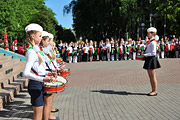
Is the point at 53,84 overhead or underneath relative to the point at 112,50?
underneath

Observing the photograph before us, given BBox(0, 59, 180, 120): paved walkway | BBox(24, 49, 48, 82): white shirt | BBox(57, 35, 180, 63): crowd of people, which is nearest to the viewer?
BBox(24, 49, 48, 82): white shirt

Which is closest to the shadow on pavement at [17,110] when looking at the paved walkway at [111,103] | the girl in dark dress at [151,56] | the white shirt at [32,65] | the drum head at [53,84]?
the paved walkway at [111,103]

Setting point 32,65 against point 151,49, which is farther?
point 151,49

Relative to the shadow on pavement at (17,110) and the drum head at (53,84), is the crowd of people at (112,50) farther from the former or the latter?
the drum head at (53,84)

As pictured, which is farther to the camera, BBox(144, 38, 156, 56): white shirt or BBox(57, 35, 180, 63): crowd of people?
BBox(57, 35, 180, 63): crowd of people

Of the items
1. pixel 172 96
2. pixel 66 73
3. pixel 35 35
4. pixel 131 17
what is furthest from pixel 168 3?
pixel 35 35

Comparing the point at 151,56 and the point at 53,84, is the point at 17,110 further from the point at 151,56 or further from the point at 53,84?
the point at 151,56

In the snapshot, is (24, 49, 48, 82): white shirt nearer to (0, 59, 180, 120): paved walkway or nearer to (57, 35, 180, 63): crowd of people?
(0, 59, 180, 120): paved walkway

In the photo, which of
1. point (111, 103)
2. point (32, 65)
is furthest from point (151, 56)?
point (32, 65)

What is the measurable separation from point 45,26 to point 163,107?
47.4 m

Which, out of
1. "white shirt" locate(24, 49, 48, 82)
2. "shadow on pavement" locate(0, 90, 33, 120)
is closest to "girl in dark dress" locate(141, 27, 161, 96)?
"shadow on pavement" locate(0, 90, 33, 120)

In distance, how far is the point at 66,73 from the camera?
6121 mm

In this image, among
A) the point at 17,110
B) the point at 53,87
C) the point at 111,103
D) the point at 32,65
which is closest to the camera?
the point at 32,65

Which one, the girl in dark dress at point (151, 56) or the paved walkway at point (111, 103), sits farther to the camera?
the girl in dark dress at point (151, 56)
